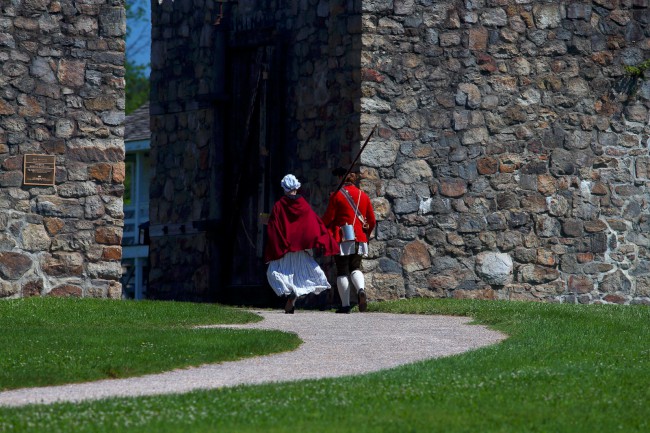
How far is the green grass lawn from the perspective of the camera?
8.34 meters

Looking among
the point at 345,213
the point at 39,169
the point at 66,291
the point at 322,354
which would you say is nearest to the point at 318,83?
the point at 345,213

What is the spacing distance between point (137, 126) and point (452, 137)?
17.9 metres

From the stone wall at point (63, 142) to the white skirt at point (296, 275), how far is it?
186 cm

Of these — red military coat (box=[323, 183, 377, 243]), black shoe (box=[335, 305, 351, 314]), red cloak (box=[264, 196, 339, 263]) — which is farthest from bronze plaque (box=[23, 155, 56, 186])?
black shoe (box=[335, 305, 351, 314])

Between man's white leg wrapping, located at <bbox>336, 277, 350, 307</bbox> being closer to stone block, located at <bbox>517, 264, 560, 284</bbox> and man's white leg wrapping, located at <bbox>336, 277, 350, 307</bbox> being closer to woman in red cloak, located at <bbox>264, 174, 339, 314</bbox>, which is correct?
woman in red cloak, located at <bbox>264, 174, 339, 314</bbox>

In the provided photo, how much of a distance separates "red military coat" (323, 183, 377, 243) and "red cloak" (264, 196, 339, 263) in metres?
0.19

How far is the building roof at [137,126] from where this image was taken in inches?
1346

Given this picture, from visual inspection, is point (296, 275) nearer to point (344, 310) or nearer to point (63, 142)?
point (344, 310)

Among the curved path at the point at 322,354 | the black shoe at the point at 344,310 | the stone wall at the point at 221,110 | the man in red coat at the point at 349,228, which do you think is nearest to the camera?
the curved path at the point at 322,354

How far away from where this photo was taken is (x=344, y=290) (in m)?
16.9

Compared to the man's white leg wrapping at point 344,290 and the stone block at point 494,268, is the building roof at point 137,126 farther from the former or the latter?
the man's white leg wrapping at point 344,290

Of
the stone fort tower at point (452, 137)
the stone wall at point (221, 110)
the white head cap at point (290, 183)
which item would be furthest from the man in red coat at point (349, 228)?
the stone wall at point (221, 110)

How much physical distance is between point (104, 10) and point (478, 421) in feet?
31.6

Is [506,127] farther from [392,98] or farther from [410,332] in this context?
[410,332]
